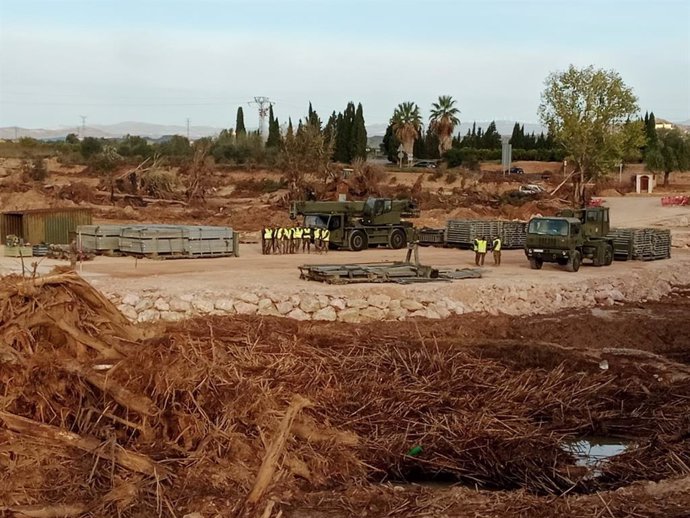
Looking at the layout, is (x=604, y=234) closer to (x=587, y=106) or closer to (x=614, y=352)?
(x=614, y=352)

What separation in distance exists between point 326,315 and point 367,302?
128 cm

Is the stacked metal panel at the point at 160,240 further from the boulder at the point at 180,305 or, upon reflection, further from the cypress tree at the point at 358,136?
the cypress tree at the point at 358,136

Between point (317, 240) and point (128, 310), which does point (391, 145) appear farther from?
point (128, 310)

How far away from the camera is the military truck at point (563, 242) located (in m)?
27.3

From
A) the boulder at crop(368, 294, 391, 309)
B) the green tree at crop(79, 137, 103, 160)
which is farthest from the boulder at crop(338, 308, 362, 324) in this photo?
the green tree at crop(79, 137, 103, 160)

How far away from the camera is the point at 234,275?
2503 cm

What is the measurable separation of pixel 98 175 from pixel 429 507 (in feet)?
202

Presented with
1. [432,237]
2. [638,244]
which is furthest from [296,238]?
[638,244]

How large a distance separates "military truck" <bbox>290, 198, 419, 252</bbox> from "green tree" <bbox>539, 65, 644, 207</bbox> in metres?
19.3

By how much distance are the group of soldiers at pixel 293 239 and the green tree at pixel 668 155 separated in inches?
1851

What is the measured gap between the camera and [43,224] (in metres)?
33.4

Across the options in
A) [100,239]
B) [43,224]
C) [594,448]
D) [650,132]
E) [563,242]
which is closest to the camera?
[594,448]

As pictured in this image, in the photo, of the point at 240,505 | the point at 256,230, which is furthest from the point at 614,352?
the point at 256,230

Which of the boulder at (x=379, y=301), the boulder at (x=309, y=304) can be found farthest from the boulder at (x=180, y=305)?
the boulder at (x=379, y=301)
